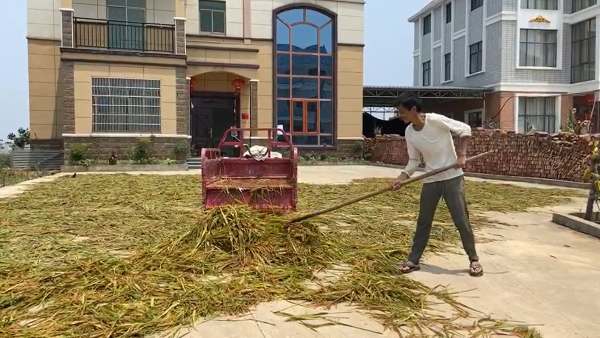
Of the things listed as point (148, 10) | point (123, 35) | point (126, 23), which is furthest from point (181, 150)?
point (148, 10)

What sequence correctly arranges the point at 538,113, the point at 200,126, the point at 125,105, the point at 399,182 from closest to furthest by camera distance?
the point at 399,182 → the point at 125,105 → the point at 200,126 → the point at 538,113

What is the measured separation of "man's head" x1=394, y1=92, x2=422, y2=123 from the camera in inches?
153

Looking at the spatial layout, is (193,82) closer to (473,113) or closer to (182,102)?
(182,102)

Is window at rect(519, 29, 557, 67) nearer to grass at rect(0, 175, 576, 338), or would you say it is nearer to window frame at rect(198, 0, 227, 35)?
window frame at rect(198, 0, 227, 35)

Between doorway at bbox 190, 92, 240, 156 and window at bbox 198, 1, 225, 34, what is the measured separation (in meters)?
2.85

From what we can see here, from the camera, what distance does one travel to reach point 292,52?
22.0 metres

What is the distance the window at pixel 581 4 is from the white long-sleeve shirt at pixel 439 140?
24.6m

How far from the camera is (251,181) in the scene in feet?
22.0

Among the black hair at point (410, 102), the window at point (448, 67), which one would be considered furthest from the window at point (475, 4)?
the black hair at point (410, 102)

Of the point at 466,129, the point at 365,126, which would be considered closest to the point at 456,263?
the point at 466,129

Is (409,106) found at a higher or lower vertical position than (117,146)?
higher

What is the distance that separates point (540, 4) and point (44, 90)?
78.0 feet

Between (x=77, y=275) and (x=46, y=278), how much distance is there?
0.21m

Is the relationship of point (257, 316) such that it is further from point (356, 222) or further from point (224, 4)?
point (224, 4)
